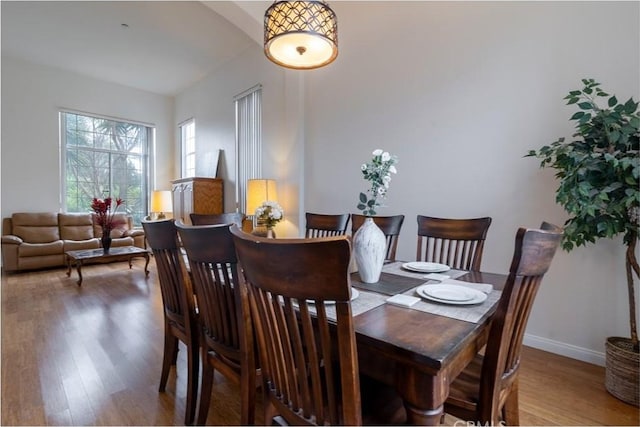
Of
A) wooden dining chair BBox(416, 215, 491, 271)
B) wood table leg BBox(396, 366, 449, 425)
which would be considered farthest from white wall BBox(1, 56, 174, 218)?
wood table leg BBox(396, 366, 449, 425)

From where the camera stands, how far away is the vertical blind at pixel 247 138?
4.52 meters

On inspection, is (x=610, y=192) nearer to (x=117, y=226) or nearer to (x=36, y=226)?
(x=117, y=226)

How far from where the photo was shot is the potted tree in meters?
1.59

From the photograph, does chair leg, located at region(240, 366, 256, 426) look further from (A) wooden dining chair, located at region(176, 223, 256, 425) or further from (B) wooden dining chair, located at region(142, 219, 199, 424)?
(B) wooden dining chair, located at region(142, 219, 199, 424)

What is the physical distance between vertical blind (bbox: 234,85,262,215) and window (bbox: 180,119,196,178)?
176 centimetres

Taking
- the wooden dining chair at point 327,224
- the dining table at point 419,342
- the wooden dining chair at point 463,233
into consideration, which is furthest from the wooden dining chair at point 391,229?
the dining table at point 419,342

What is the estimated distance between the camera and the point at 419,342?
79cm

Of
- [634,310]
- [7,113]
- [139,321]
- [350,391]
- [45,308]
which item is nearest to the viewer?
[350,391]

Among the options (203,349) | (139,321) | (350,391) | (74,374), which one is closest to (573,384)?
(350,391)

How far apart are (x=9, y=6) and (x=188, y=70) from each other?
2276 millimetres

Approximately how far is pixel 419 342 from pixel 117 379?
6.36ft

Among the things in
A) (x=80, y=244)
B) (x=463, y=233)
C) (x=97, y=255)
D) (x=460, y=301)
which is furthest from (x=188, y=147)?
(x=460, y=301)

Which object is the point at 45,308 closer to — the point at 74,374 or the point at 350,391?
the point at 74,374

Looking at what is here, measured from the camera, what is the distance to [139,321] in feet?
9.02
